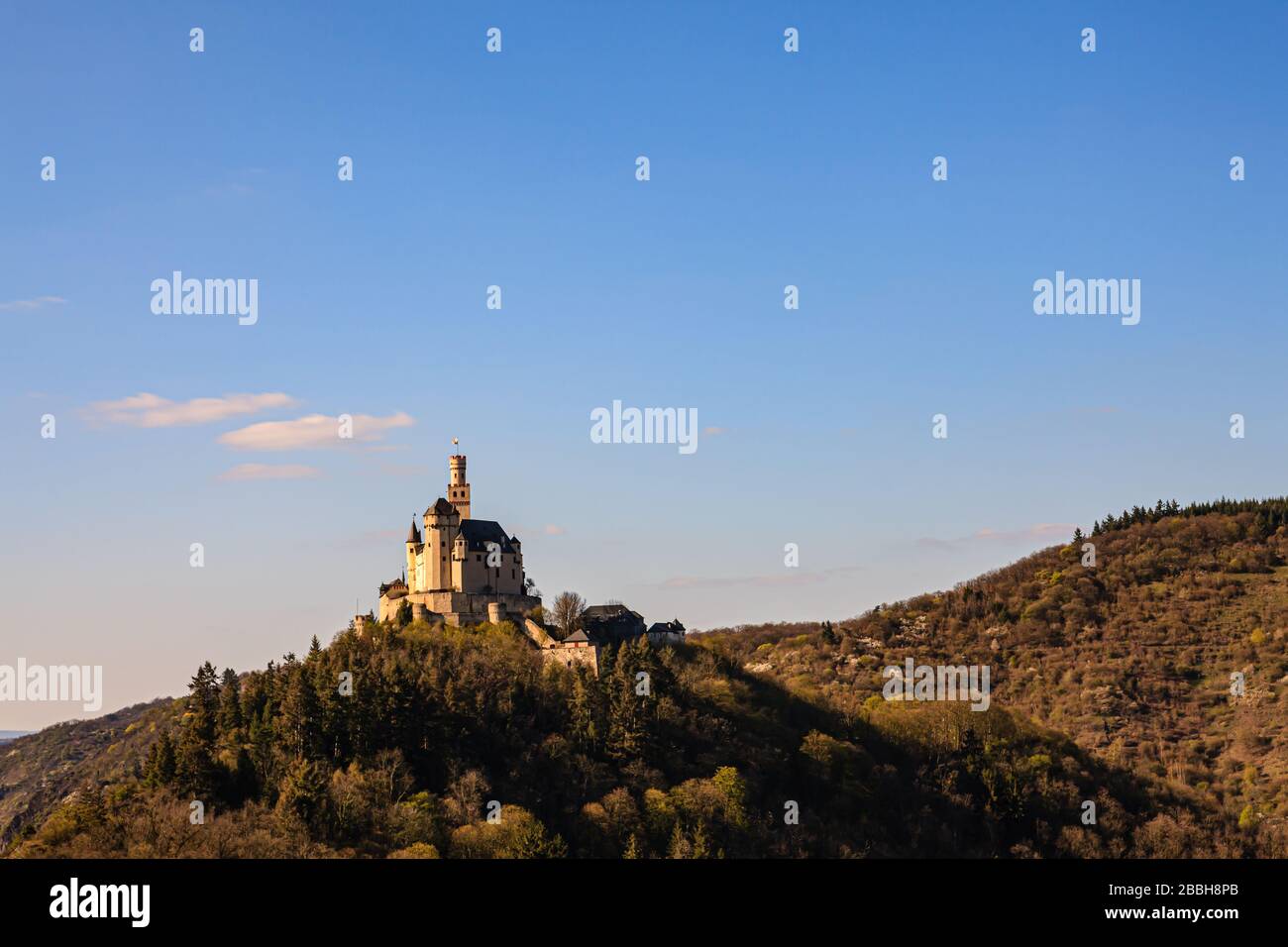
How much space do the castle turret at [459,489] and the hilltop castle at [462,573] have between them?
0.84ft

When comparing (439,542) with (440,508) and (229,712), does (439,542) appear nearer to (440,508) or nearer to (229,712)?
(440,508)

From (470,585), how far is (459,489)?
25.9 feet

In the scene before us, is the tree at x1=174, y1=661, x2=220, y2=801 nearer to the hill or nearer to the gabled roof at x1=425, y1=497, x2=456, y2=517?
the hill

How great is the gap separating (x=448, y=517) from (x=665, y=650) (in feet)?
61.8

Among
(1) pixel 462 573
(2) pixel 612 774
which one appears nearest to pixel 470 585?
(1) pixel 462 573

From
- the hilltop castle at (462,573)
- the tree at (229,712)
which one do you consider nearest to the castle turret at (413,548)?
the hilltop castle at (462,573)

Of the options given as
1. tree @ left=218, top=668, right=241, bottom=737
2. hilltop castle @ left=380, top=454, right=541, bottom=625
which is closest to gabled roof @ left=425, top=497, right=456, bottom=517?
hilltop castle @ left=380, top=454, right=541, bottom=625

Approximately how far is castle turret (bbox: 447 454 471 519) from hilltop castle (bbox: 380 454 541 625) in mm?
255

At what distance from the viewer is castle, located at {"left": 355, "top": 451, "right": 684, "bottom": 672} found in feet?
367

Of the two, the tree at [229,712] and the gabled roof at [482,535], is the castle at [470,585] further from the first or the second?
the tree at [229,712]

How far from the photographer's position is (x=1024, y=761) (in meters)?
129

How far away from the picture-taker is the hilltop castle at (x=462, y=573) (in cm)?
11212
